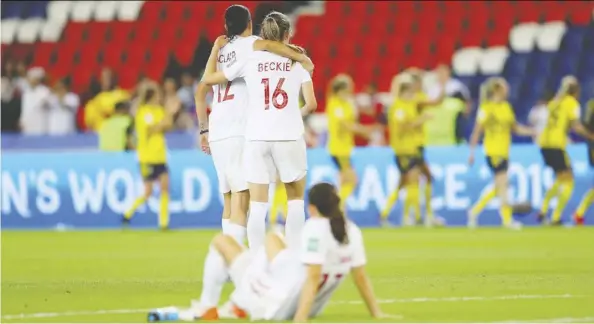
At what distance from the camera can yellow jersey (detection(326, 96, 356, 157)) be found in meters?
22.2

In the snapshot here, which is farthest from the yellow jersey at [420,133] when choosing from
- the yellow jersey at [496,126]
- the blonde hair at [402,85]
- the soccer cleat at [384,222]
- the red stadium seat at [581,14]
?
the red stadium seat at [581,14]

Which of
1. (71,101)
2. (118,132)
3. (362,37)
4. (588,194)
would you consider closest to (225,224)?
(588,194)

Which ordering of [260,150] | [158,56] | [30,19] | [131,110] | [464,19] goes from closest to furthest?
[260,150]
[131,110]
[464,19]
[158,56]
[30,19]

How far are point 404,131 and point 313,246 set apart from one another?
13552 millimetres

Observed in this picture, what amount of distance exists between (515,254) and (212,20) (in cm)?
1543

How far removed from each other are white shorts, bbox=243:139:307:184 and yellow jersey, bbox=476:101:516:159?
10533mm

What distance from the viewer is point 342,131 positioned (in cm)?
2219

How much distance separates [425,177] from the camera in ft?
73.5

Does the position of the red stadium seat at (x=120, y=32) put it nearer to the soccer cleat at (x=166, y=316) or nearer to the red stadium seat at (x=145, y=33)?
the red stadium seat at (x=145, y=33)

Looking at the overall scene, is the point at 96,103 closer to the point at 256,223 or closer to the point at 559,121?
the point at 559,121

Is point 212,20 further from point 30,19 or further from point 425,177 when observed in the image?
point 425,177

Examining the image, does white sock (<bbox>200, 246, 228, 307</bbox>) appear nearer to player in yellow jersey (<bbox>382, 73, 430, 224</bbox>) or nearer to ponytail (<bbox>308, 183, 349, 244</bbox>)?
ponytail (<bbox>308, 183, 349, 244</bbox>)

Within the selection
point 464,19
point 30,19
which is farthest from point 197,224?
point 30,19

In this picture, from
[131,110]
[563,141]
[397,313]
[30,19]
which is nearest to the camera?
[397,313]
